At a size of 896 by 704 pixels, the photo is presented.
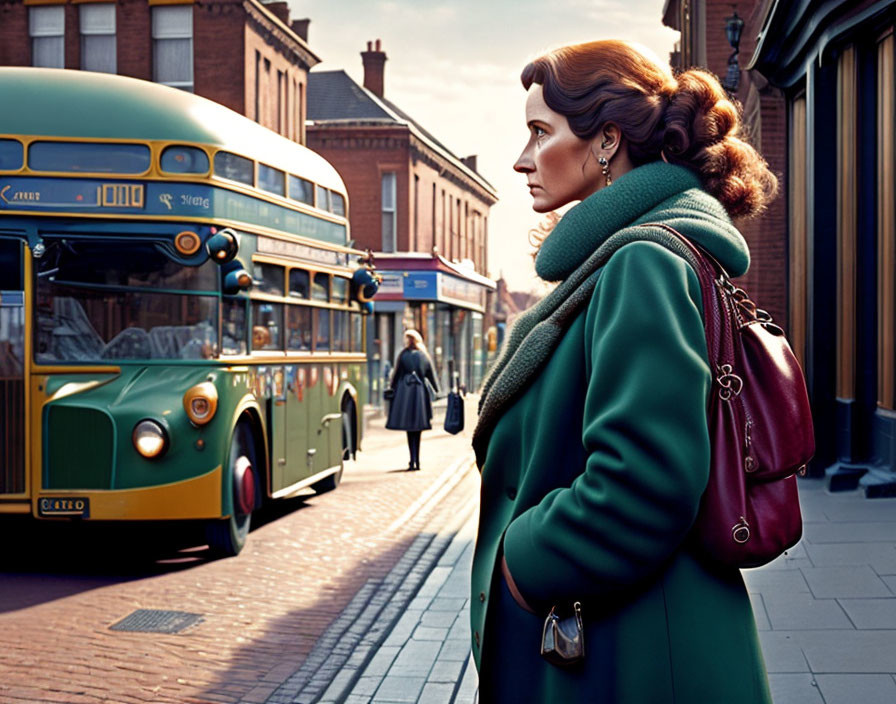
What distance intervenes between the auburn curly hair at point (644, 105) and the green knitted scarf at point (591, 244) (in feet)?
0.15

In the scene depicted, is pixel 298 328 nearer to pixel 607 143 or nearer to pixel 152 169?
pixel 152 169

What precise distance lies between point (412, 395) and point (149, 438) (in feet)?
24.8

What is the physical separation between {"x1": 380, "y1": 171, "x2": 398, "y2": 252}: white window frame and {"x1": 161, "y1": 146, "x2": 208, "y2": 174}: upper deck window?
2721 cm

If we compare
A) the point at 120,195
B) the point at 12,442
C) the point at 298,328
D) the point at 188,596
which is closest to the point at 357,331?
the point at 298,328

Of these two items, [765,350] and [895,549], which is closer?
[765,350]

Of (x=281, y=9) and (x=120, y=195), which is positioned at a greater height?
A: (x=281, y=9)

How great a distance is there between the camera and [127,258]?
28.8ft

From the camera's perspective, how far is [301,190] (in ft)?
37.2

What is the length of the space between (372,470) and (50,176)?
25.8ft

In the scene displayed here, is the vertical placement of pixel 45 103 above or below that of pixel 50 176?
above

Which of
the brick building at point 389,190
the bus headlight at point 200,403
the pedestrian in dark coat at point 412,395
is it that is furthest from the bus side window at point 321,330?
the brick building at point 389,190

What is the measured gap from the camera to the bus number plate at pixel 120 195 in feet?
28.6

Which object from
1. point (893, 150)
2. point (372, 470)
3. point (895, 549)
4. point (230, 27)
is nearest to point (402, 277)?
point (230, 27)

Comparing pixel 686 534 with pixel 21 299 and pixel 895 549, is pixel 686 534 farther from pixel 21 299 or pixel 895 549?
pixel 21 299
